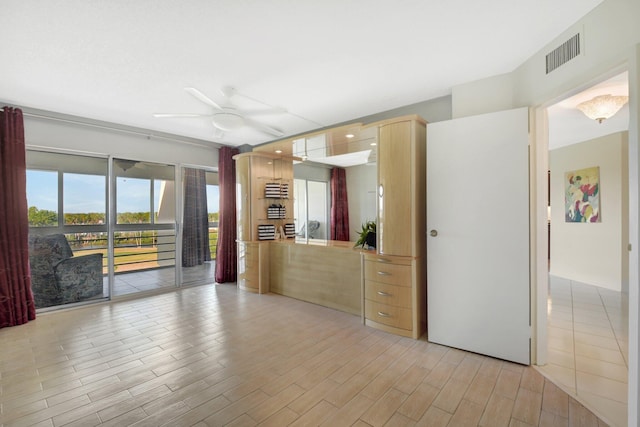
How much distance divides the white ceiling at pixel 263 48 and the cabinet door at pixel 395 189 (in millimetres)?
560

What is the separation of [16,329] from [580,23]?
604 cm

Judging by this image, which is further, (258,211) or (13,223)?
(258,211)

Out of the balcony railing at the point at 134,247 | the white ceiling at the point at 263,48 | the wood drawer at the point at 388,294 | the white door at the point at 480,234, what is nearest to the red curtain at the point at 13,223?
the white ceiling at the point at 263,48

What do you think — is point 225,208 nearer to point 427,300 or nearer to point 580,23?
point 427,300

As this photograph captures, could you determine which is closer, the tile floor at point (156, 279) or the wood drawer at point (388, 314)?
the wood drawer at point (388, 314)

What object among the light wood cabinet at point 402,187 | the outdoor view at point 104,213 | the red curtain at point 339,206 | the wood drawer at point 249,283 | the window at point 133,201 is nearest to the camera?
the light wood cabinet at point 402,187

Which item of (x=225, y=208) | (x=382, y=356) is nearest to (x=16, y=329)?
(x=225, y=208)

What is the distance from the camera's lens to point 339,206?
5.26 m

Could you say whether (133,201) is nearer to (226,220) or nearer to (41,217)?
(41,217)

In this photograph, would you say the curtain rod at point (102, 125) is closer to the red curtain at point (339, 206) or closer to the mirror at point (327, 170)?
the mirror at point (327, 170)

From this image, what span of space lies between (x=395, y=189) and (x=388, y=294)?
3.66ft

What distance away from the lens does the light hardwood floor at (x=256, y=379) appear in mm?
1830

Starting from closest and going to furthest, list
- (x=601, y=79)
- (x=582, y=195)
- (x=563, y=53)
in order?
(x=601, y=79) < (x=563, y=53) < (x=582, y=195)

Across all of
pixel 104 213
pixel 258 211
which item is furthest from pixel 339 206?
pixel 104 213
